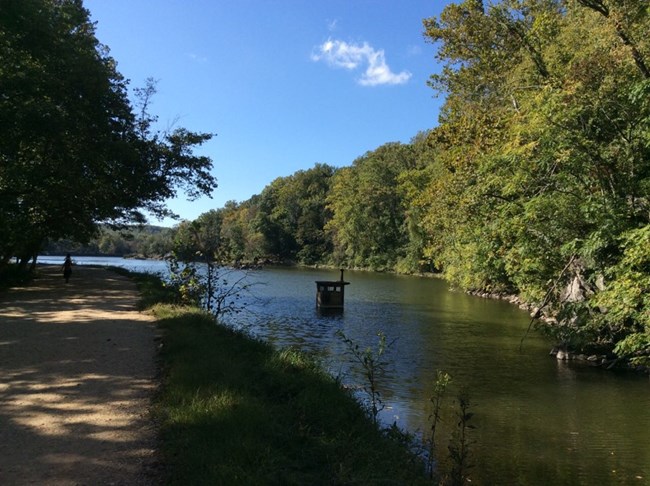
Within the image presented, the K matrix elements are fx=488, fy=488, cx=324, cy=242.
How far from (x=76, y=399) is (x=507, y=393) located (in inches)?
362

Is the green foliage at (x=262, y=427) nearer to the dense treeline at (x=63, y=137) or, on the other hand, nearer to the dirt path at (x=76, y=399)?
the dirt path at (x=76, y=399)

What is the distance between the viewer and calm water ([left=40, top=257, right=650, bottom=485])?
24.8 ft

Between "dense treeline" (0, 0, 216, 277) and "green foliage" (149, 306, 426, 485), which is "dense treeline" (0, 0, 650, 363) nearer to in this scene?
"dense treeline" (0, 0, 216, 277)

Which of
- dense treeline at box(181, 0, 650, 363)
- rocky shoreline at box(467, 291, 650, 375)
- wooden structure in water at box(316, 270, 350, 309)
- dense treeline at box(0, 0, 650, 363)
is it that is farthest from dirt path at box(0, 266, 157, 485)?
wooden structure in water at box(316, 270, 350, 309)

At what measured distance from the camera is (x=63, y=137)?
1515 centimetres

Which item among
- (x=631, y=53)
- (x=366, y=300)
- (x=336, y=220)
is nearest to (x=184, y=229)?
(x=631, y=53)

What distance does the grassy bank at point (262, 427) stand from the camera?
14.6ft

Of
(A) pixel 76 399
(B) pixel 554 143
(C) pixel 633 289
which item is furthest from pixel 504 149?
(A) pixel 76 399

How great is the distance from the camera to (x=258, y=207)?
11881 centimetres

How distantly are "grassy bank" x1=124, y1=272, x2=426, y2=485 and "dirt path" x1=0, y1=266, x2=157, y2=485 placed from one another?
1.16 ft

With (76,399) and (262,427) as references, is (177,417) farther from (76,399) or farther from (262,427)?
(76,399)

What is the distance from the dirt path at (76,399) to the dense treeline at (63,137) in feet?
17.1

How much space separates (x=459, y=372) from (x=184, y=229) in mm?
8765

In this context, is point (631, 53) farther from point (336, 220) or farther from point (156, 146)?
point (336, 220)
